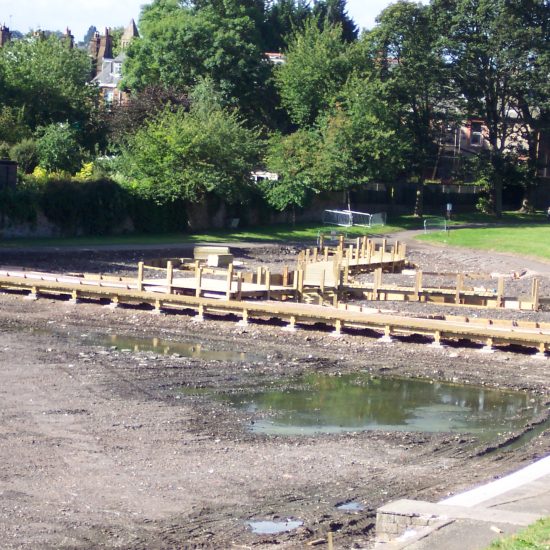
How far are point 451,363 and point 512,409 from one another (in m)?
4.41

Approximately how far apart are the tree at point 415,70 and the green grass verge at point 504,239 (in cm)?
865

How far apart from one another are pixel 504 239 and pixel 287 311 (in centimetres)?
3429

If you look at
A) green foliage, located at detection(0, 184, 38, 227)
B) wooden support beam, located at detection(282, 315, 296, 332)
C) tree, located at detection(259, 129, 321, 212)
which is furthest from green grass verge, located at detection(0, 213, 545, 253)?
wooden support beam, located at detection(282, 315, 296, 332)

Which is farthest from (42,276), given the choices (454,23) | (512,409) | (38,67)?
(454,23)

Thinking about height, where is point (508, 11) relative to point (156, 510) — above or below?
above

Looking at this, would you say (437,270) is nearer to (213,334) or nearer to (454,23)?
(213,334)

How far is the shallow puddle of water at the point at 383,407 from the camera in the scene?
2069 cm

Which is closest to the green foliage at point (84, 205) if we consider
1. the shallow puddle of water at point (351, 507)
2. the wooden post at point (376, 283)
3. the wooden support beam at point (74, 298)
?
the wooden support beam at point (74, 298)

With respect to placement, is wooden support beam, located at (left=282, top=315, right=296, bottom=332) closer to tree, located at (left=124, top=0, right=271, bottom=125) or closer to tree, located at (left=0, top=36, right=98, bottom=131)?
tree, located at (left=0, top=36, right=98, bottom=131)

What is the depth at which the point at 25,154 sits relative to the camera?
59750 mm

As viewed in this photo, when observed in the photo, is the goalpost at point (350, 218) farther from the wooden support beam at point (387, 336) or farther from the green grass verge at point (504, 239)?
the wooden support beam at point (387, 336)

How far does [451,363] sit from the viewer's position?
27.0m

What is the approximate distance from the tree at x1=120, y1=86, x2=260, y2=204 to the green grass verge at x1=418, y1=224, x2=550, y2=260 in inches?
502

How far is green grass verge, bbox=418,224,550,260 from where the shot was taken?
57.3 metres
